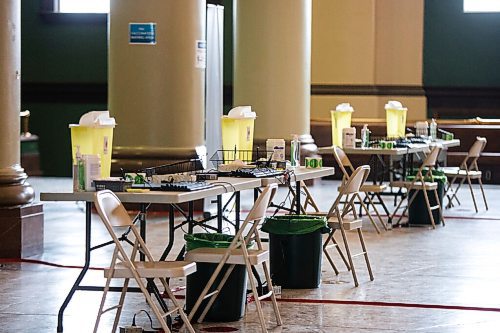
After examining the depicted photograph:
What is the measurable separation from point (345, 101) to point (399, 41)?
126 centimetres

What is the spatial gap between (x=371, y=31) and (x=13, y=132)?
9062 mm

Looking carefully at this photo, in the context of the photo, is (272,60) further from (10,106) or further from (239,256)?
(239,256)

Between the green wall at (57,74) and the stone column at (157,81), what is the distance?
6.38m

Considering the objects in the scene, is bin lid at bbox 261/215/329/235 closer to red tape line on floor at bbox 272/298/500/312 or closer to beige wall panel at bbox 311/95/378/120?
red tape line on floor at bbox 272/298/500/312

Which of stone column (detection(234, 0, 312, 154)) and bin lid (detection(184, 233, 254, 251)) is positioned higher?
stone column (detection(234, 0, 312, 154))

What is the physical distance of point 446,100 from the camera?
55.5 ft

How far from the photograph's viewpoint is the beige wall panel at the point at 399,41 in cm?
1664

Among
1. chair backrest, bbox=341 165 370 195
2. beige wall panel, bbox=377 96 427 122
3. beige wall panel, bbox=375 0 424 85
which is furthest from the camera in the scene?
beige wall panel, bbox=375 0 424 85

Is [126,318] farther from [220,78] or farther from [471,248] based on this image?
[220,78]

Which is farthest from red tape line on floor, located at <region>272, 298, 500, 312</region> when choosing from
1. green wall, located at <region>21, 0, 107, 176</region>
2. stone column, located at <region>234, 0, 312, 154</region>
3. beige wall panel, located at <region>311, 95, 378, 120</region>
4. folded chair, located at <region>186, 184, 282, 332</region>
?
green wall, located at <region>21, 0, 107, 176</region>

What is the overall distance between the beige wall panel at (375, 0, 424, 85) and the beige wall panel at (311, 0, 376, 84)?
0.23 m

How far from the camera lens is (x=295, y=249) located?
7164mm

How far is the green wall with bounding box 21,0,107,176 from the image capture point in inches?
694

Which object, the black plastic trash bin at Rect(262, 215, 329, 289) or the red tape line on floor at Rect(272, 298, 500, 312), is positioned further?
the black plastic trash bin at Rect(262, 215, 329, 289)
